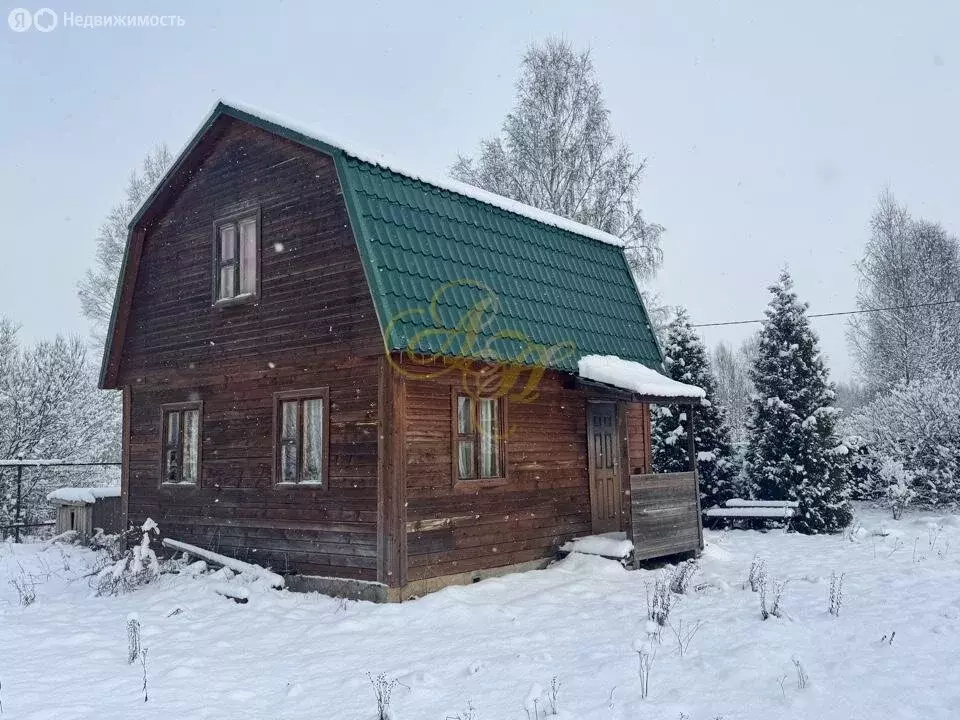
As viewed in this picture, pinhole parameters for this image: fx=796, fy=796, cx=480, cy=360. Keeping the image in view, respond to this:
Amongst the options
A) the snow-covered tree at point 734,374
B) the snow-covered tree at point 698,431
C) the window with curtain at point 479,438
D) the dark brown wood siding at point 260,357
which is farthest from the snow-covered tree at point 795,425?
the snow-covered tree at point 734,374

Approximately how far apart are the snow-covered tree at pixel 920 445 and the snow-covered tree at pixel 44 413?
67.9ft

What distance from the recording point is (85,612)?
984 centimetres

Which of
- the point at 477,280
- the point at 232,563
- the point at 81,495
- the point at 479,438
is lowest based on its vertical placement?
the point at 232,563

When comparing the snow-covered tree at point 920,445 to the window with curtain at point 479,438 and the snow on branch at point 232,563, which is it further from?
the snow on branch at point 232,563

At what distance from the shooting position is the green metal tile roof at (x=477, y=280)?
394 inches

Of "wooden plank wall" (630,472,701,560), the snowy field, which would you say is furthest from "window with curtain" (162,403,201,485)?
"wooden plank wall" (630,472,701,560)

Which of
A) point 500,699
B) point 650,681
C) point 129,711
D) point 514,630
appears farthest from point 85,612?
point 650,681

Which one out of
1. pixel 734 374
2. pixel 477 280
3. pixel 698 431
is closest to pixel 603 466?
pixel 477 280

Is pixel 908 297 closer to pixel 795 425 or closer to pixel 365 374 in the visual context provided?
pixel 795 425

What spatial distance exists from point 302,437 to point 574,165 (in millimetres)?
13922

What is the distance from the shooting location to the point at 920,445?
776 inches

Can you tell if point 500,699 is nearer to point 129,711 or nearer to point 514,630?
point 514,630

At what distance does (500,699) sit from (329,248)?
21.6 ft

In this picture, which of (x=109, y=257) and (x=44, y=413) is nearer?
(x=44, y=413)
